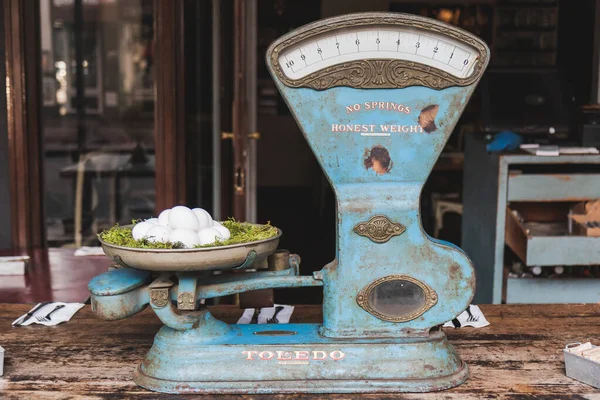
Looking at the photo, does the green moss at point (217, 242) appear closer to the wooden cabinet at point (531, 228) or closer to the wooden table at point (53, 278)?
the wooden table at point (53, 278)

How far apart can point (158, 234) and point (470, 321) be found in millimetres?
828

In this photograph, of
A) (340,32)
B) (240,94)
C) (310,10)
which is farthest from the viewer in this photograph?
(310,10)

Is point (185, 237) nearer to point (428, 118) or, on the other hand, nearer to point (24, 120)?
point (428, 118)

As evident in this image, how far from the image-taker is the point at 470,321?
76.1 inches

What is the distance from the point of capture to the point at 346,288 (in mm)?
1562

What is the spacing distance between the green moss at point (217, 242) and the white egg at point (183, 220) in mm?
59

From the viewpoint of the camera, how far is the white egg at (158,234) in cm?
152

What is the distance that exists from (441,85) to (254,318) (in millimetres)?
793

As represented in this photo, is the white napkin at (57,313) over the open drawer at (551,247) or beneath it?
over

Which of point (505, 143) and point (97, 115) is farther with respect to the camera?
point (97, 115)

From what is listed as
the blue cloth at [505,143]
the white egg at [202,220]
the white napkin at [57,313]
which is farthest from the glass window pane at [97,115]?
the white egg at [202,220]

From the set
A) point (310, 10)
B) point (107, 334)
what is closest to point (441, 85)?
point (107, 334)

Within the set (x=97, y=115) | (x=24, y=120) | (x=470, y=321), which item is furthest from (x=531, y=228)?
(x=97, y=115)

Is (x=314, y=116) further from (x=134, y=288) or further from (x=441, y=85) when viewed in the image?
(x=134, y=288)
